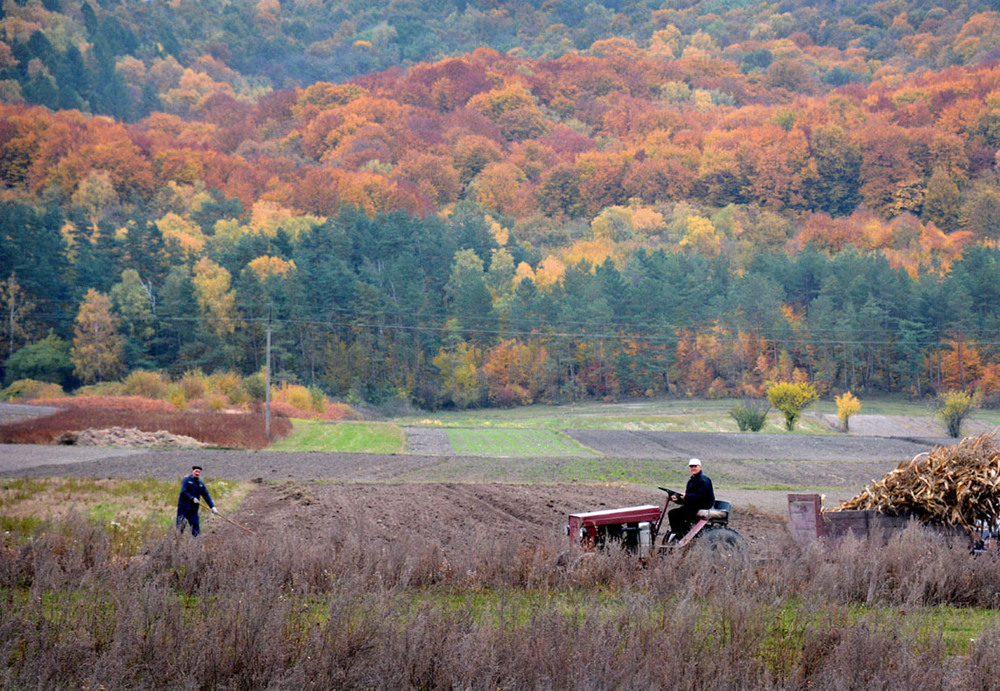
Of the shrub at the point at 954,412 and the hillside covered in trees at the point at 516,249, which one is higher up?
the hillside covered in trees at the point at 516,249

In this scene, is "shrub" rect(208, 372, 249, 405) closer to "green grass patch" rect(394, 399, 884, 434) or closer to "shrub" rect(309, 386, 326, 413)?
"shrub" rect(309, 386, 326, 413)

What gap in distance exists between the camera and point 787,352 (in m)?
92.9

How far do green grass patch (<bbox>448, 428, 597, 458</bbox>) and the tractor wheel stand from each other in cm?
2955

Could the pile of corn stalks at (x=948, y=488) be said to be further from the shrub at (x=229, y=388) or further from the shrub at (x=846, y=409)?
the shrub at (x=846, y=409)

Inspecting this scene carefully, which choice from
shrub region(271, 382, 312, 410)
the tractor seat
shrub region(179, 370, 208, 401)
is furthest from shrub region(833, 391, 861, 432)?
the tractor seat

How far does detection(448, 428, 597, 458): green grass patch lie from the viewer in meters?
44.5

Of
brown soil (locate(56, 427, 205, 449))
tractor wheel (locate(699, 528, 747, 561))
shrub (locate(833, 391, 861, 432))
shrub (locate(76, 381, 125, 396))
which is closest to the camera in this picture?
tractor wheel (locate(699, 528, 747, 561))

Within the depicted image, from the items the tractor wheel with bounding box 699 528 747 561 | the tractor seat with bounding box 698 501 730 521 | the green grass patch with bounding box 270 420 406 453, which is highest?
the tractor seat with bounding box 698 501 730 521

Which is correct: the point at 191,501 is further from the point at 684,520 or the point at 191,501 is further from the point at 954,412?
the point at 954,412

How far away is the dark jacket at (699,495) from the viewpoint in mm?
13180

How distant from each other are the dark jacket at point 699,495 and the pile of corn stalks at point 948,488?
307 centimetres

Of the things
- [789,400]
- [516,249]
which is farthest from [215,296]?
[789,400]

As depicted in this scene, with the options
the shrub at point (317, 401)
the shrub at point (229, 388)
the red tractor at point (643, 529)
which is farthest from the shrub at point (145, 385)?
the red tractor at point (643, 529)

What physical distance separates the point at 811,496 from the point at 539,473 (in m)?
20.2
